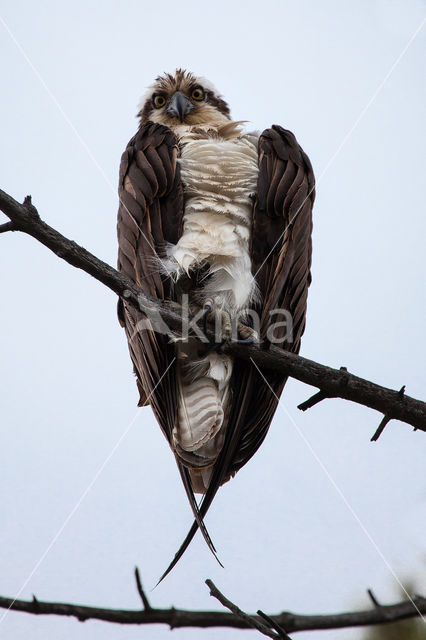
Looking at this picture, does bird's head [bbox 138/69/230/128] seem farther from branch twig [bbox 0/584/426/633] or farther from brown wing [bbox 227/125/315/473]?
branch twig [bbox 0/584/426/633]

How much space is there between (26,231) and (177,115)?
236 cm

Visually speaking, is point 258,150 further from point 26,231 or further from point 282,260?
point 26,231

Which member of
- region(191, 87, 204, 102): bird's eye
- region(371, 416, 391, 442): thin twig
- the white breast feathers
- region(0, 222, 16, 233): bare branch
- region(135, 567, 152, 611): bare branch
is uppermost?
region(191, 87, 204, 102): bird's eye

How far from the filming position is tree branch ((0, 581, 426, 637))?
189cm

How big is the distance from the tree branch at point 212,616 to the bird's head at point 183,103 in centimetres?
344

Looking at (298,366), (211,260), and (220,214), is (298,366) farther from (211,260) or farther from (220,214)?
(220,214)

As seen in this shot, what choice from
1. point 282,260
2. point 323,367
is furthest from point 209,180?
point 323,367

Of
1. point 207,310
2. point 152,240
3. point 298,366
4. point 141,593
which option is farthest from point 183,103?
point 141,593

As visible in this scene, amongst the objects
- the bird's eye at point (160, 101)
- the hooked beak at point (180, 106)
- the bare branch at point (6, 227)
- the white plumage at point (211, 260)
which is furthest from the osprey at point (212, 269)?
the bird's eye at point (160, 101)

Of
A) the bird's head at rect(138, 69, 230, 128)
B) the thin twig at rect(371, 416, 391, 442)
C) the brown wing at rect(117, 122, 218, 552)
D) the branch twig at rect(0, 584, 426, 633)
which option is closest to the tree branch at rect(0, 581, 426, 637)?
the branch twig at rect(0, 584, 426, 633)

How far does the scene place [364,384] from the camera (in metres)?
2.71

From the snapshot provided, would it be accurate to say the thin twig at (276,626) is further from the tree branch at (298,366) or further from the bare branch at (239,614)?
the tree branch at (298,366)

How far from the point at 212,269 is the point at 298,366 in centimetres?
79

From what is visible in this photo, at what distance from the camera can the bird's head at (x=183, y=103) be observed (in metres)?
4.76
